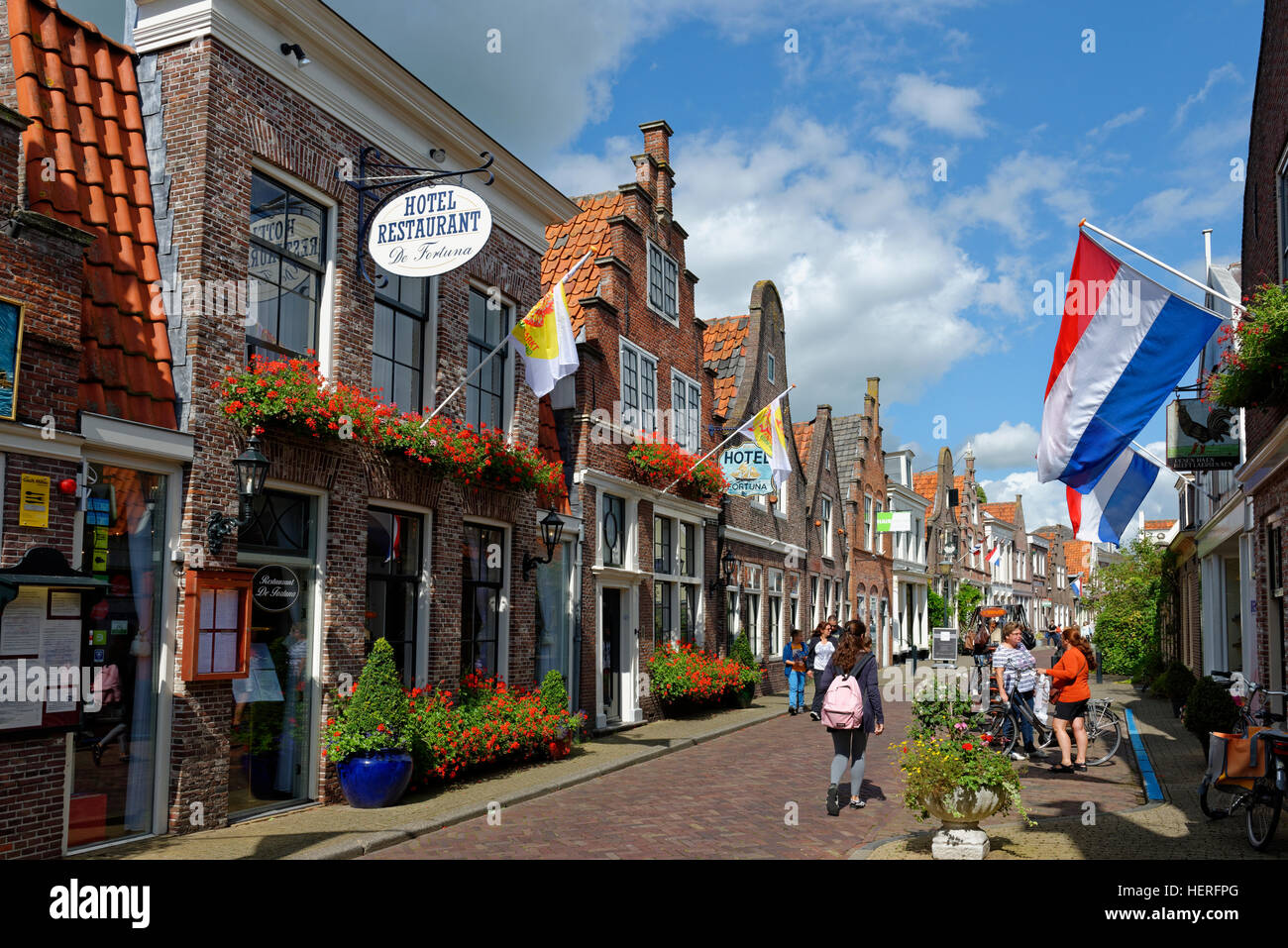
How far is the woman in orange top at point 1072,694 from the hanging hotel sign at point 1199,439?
4113 millimetres

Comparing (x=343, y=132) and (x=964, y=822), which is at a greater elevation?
(x=343, y=132)

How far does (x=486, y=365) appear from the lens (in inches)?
550

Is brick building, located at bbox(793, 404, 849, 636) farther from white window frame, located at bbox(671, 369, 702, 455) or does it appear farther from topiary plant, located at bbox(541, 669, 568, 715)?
topiary plant, located at bbox(541, 669, 568, 715)

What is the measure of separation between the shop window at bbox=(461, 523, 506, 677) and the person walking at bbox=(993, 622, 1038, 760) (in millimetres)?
6734

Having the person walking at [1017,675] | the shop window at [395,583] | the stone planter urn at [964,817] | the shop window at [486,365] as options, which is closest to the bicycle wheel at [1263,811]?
the stone planter urn at [964,817]

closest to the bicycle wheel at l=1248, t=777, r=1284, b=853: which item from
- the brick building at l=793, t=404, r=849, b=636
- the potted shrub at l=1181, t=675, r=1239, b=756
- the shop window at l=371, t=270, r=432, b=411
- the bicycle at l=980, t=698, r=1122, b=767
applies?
the potted shrub at l=1181, t=675, r=1239, b=756

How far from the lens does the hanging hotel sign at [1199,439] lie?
14.6 m

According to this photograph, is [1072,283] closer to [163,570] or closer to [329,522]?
[329,522]

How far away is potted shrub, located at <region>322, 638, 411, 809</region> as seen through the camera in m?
10.2

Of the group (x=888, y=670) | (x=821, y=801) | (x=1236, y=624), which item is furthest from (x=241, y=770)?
(x=888, y=670)

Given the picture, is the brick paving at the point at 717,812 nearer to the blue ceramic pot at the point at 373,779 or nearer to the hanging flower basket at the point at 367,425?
the blue ceramic pot at the point at 373,779

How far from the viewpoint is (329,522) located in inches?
419

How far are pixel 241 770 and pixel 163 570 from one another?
2130mm

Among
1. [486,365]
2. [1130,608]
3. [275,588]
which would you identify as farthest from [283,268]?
[1130,608]
